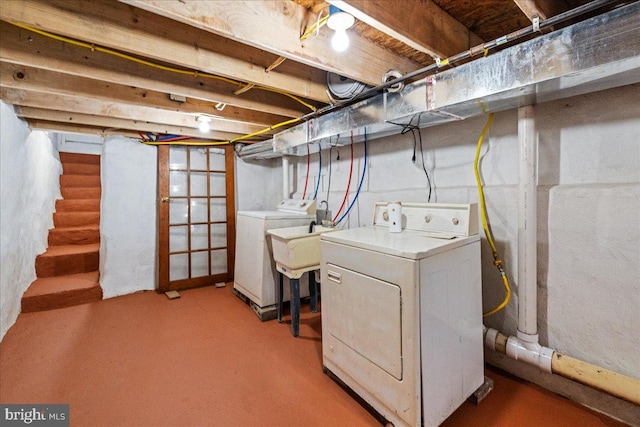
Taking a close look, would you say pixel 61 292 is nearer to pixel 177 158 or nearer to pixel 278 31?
pixel 177 158

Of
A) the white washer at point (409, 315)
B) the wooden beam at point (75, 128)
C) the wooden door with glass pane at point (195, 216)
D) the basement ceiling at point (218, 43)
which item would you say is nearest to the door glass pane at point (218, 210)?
the wooden door with glass pane at point (195, 216)

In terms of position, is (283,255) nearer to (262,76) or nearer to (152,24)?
(262,76)

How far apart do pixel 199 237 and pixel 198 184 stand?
714 mm

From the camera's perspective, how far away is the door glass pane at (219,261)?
3795 mm

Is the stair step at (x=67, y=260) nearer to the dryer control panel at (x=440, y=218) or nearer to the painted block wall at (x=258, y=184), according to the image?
the painted block wall at (x=258, y=184)

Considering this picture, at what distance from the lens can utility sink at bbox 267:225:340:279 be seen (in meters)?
2.23

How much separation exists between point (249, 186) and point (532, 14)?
359 cm

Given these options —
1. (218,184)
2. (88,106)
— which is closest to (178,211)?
(218,184)

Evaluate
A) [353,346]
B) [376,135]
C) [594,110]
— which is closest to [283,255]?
[353,346]

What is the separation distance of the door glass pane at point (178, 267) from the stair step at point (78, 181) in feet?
7.94

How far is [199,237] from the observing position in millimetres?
3727

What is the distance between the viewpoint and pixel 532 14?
117 centimetres

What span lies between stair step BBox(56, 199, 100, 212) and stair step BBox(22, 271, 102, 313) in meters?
1.28

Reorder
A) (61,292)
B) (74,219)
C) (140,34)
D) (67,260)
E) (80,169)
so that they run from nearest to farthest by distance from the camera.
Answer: (140,34)
(61,292)
(67,260)
(74,219)
(80,169)
